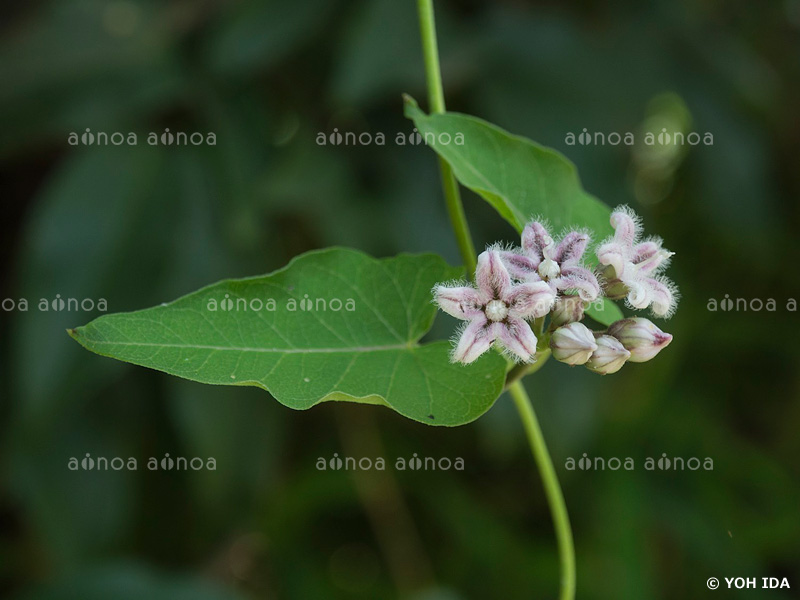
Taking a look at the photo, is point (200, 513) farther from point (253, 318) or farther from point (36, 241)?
point (253, 318)

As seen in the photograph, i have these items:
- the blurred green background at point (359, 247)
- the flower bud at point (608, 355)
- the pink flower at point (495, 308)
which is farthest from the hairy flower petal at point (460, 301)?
the blurred green background at point (359, 247)

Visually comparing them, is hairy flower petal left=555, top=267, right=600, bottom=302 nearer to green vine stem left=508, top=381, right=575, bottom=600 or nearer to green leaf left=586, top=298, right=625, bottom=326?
green leaf left=586, top=298, right=625, bottom=326

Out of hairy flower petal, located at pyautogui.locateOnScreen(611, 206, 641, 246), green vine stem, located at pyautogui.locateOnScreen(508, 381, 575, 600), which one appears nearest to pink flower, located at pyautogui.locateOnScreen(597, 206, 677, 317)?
hairy flower petal, located at pyautogui.locateOnScreen(611, 206, 641, 246)

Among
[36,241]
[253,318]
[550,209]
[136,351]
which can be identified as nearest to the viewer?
[136,351]

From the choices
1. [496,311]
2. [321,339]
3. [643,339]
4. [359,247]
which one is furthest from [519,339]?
[359,247]

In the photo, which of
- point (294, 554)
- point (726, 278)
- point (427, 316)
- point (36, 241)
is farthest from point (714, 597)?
point (36, 241)
